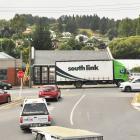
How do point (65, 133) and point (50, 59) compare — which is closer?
point (65, 133)

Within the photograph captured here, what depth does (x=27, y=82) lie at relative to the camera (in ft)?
255

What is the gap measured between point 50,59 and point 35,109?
54.5m

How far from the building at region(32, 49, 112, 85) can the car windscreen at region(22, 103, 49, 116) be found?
46394mm

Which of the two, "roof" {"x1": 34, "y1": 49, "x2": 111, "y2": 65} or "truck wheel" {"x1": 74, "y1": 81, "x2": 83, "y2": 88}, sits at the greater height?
"roof" {"x1": 34, "y1": 49, "x2": 111, "y2": 65}

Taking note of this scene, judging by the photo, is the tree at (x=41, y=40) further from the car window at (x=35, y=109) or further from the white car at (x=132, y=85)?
the car window at (x=35, y=109)

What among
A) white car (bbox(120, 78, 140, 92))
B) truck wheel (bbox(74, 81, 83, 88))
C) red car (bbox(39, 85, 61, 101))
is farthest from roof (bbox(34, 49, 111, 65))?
red car (bbox(39, 85, 61, 101))

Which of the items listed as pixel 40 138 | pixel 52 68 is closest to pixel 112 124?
pixel 40 138

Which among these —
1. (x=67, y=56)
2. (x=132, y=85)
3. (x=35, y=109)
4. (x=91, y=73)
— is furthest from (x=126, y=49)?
(x=35, y=109)

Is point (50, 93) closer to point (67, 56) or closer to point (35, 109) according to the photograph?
point (35, 109)

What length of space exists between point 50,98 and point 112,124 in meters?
18.0

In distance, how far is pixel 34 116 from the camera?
85.5 ft

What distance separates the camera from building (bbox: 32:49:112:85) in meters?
74.8

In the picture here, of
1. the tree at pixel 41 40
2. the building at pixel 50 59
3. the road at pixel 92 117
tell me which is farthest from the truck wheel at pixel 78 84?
the tree at pixel 41 40

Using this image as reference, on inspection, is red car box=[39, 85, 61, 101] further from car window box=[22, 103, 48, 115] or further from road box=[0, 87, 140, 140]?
car window box=[22, 103, 48, 115]
